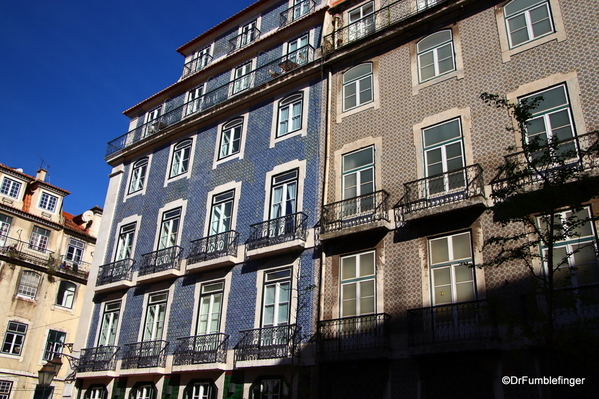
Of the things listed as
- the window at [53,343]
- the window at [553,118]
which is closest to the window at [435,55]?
the window at [553,118]

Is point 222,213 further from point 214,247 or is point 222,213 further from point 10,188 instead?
point 10,188

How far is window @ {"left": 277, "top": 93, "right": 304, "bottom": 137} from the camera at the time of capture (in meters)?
17.2

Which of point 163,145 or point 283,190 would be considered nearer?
point 283,190

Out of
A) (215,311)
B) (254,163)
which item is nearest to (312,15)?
(254,163)

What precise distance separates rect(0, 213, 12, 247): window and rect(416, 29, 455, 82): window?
884 inches

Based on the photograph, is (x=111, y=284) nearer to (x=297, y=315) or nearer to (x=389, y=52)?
(x=297, y=315)

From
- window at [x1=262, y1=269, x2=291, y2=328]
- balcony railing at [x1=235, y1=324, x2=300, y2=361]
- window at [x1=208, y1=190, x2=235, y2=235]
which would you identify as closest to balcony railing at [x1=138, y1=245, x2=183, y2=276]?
window at [x1=208, y1=190, x2=235, y2=235]

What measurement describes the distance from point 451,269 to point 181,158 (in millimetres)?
11847

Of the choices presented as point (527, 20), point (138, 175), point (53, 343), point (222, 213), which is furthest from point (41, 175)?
point (527, 20)

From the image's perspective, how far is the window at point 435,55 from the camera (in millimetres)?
14602

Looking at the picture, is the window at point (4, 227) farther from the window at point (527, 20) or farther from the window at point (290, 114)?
the window at point (527, 20)

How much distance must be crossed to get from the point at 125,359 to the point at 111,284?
2961 millimetres

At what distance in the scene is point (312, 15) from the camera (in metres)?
18.7

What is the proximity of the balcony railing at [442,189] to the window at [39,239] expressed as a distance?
22.5 m
